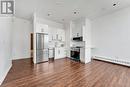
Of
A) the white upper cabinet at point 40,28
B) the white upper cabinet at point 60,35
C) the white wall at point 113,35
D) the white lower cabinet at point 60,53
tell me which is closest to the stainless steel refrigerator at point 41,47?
the white upper cabinet at point 40,28

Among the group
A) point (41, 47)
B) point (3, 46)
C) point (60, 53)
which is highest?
point (3, 46)

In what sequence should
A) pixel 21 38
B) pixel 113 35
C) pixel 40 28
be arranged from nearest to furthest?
pixel 113 35 → pixel 40 28 → pixel 21 38

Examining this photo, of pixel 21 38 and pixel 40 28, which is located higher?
pixel 40 28

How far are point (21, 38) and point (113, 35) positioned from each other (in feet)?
20.0

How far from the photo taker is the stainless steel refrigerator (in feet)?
17.5

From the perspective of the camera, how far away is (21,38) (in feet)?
21.4

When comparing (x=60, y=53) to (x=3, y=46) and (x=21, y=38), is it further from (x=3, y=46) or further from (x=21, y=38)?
(x=3, y=46)

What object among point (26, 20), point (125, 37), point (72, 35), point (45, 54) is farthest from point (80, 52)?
point (26, 20)

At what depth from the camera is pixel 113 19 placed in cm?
542

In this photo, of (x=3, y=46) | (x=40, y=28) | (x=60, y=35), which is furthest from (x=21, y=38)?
(x=3, y=46)

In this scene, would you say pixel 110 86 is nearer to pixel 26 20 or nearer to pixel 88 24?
pixel 88 24

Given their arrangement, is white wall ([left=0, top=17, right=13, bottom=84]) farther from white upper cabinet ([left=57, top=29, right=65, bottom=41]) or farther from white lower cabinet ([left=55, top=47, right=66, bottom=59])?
white upper cabinet ([left=57, top=29, right=65, bottom=41])

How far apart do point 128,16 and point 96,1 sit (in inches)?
83.2

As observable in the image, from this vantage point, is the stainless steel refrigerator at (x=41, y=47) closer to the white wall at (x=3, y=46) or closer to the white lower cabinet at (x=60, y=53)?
the white lower cabinet at (x=60, y=53)
